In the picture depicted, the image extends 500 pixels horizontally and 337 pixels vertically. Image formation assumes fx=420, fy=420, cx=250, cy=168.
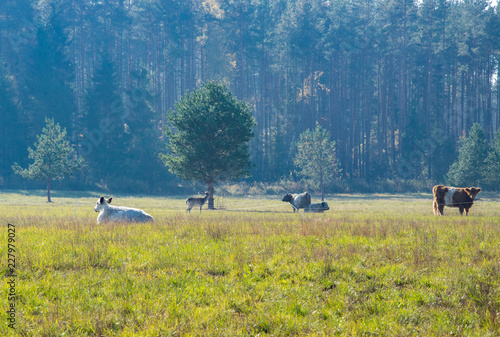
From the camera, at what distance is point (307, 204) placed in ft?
98.4

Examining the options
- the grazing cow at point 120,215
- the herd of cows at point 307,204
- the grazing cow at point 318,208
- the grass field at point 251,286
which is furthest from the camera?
the grazing cow at point 318,208

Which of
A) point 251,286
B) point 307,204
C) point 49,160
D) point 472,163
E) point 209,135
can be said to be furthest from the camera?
point 472,163

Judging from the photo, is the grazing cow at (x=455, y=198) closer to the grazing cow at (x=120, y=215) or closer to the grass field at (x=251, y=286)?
the grass field at (x=251, y=286)

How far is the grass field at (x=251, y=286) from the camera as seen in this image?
5594mm

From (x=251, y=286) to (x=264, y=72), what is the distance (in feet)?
218

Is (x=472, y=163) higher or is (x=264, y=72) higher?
(x=264, y=72)

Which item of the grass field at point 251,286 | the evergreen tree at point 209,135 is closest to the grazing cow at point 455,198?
the grass field at point 251,286

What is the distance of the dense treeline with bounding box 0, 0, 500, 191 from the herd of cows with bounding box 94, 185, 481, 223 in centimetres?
3294

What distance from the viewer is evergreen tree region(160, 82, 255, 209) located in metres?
32.8

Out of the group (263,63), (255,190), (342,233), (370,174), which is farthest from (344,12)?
(342,233)

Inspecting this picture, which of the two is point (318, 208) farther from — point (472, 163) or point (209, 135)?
point (472, 163)

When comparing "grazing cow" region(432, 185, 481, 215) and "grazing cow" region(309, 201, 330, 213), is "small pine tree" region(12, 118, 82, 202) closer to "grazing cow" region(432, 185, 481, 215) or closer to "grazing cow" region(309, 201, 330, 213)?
"grazing cow" region(309, 201, 330, 213)

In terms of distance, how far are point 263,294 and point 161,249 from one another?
324 centimetres

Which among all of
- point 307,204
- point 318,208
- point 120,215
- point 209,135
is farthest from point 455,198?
point 120,215
